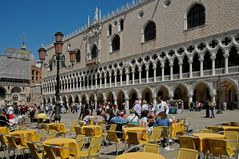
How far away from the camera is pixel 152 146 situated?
545cm

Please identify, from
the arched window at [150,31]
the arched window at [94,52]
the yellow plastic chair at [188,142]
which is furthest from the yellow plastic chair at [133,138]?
the arched window at [94,52]

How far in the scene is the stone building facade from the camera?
2769 centimetres

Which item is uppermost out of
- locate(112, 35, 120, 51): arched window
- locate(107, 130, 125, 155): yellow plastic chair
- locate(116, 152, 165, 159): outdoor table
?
locate(112, 35, 120, 51): arched window

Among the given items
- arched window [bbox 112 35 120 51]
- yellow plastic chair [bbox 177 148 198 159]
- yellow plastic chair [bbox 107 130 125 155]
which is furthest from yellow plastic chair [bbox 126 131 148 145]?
arched window [bbox 112 35 120 51]

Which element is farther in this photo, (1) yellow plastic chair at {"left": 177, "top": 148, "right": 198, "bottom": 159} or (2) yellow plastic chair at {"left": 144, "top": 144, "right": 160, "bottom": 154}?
(2) yellow plastic chair at {"left": 144, "top": 144, "right": 160, "bottom": 154}

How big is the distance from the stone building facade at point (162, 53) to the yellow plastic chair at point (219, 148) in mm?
21161

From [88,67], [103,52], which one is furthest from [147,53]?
[88,67]

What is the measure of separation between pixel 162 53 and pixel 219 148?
28.1 meters

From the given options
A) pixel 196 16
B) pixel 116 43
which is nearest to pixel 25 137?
pixel 196 16

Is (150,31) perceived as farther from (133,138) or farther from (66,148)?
(66,148)

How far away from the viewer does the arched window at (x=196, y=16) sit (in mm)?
30016

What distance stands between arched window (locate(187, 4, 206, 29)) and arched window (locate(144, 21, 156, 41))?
5.29 m

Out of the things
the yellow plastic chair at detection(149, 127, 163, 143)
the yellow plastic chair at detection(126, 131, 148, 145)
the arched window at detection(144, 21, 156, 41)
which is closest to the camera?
the yellow plastic chair at detection(126, 131, 148, 145)

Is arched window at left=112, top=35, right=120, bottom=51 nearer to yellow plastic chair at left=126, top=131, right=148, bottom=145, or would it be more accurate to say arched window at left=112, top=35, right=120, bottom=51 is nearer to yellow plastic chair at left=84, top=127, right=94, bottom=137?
yellow plastic chair at left=84, top=127, right=94, bottom=137
